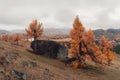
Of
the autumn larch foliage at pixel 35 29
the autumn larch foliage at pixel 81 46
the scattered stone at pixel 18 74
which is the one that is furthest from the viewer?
the autumn larch foliage at pixel 35 29

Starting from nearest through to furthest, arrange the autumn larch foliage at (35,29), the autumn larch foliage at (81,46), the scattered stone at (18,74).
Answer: the scattered stone at (18,74)
the autumn larch foliage at (81,46)
the autumn larch foliage at (35,29)

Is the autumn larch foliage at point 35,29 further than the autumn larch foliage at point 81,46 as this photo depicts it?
Yes

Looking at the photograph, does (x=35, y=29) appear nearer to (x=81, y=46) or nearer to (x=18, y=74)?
(x=81, y=46)

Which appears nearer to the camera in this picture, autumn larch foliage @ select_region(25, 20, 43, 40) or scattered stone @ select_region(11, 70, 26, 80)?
scattered stone @ select_region(11, 70, 26, 80)

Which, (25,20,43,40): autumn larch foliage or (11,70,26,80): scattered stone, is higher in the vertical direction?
(25,20,43,40): autumn larch foliage

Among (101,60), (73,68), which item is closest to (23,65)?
(73,68)

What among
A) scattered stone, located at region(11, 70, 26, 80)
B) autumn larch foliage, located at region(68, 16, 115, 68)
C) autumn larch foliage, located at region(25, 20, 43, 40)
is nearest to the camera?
scattered stone, located at region(11, 70, 26, 80)

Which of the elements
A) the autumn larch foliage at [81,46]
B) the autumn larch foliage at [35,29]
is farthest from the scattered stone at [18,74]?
the autumn larch foliage at [35,29]

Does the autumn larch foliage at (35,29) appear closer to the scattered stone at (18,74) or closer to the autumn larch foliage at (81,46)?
the autumn larch foliage at (81,46)

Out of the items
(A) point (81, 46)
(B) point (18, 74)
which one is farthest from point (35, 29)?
(B) point (18, 74)

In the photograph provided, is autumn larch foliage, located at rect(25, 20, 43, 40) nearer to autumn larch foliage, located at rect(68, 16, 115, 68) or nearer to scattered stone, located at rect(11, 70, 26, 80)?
autumn larch foliage, located at rect(68, 16, 115, 68)

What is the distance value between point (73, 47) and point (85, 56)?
4.30 metres

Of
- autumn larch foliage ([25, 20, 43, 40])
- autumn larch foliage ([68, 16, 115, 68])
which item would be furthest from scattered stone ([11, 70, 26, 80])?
autumn larch foliage ([25, 20, 43, 40])

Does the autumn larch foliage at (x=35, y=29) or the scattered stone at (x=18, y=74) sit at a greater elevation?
the autumn larch foliage at (x=35, y=29)
